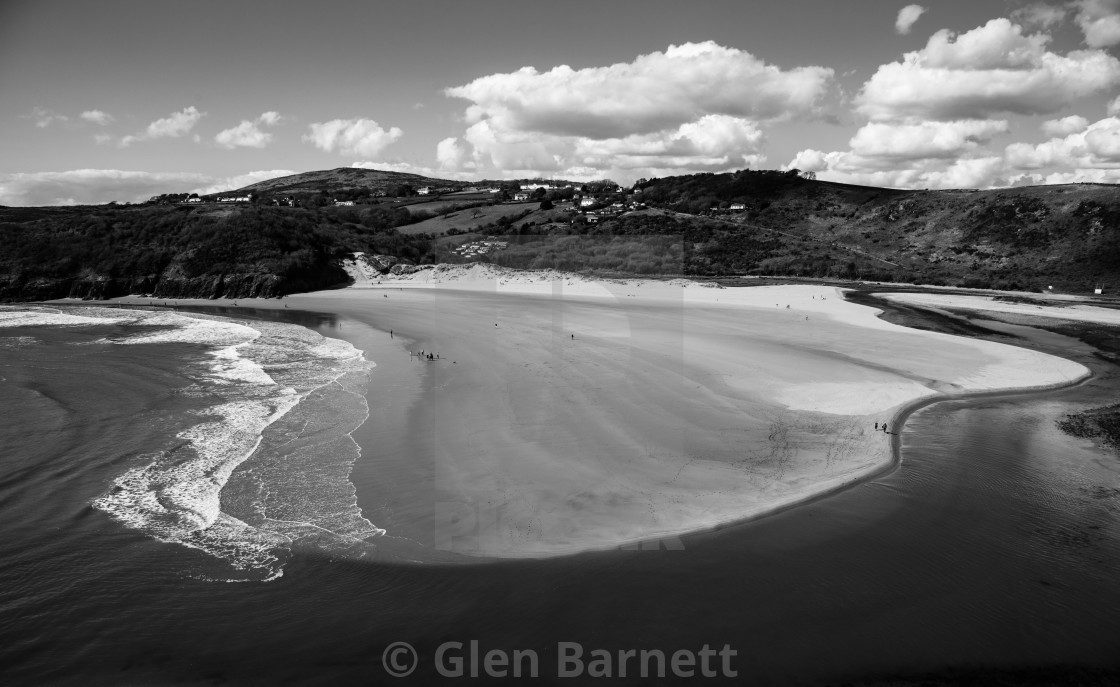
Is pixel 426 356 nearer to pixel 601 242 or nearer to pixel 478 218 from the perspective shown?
pixel 601 242

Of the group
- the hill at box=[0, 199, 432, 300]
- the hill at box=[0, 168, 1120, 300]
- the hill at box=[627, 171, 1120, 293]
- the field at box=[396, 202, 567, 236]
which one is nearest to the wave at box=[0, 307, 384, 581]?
the hill at box=[0, 199, 432, 300]

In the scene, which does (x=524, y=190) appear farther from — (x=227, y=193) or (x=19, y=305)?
(x=19, y=305)

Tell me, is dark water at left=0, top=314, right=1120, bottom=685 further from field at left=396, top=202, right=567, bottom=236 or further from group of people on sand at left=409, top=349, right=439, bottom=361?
field at left=396, top=202, right=567, bottom=236

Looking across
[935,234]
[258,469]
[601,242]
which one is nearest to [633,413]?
[258,469]

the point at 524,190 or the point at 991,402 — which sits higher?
the point at 524,190

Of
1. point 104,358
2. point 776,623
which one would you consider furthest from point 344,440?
point 104,358

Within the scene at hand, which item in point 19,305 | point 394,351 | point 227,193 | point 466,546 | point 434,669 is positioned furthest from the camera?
point 227,193
